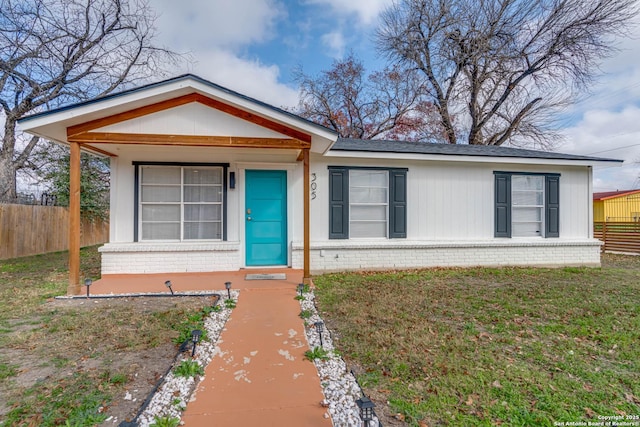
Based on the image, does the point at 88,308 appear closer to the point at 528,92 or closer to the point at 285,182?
the point at 285,182

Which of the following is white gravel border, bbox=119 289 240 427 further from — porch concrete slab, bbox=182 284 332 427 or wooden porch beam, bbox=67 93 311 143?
wooden porch beam, bbox=67 93 311 143

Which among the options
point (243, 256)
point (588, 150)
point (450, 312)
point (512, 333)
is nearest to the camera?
point (512, 333)

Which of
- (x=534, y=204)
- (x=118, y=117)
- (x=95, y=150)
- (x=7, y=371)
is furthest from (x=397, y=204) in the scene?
(x=7, y=371)

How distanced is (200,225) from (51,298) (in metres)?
2.62

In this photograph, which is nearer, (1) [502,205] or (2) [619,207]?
(1) [502,205]

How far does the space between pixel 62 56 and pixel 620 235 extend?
73.2 feet

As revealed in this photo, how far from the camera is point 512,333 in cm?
352

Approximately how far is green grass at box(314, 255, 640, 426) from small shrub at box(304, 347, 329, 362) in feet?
0.68

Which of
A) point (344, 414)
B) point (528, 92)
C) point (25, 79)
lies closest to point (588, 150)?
point (528, 92)

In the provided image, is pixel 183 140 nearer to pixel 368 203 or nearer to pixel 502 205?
pixel 368 203

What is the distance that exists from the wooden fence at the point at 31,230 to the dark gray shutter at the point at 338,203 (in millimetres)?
10243

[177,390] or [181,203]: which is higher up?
[181,203]

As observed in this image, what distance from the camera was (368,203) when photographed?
6926 millimetres

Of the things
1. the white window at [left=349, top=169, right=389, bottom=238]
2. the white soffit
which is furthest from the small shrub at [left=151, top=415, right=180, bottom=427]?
the white window at [left=349, top=169, right=389, bottom=238]
